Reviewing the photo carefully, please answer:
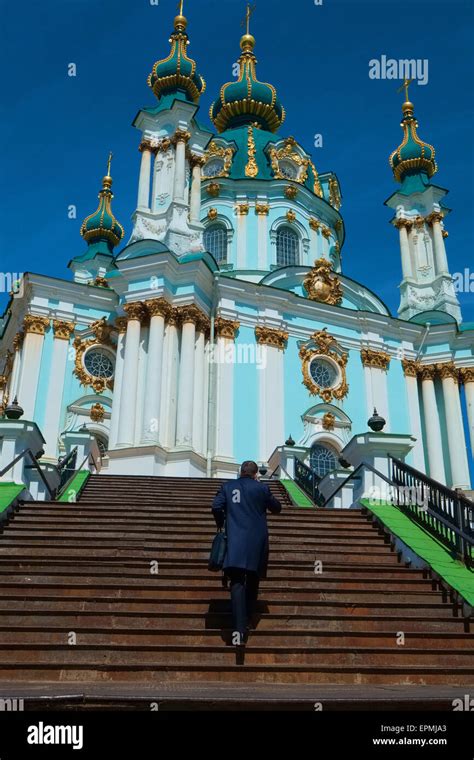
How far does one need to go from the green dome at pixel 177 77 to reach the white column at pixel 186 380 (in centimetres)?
1081

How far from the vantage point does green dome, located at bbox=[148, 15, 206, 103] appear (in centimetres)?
2989

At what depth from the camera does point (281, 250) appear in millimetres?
33094

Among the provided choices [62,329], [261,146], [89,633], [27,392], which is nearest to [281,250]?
[261,146]

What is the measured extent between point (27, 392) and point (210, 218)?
12.6m

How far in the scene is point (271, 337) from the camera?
27250 millimetres

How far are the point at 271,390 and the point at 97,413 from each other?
624 cm

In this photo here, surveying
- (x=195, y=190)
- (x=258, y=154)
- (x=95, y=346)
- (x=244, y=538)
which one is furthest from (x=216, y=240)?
(x=244, y=538)

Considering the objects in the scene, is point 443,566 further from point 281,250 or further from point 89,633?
point 281,250

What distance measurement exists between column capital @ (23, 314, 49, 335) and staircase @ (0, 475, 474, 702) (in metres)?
16.2

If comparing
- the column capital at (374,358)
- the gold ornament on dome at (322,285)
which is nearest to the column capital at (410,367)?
the column capital at (374,358)

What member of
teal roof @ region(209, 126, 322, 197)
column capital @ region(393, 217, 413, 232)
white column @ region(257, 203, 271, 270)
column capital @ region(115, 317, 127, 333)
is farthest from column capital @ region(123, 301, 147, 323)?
column capital @ region(393, 217, 413, 232)

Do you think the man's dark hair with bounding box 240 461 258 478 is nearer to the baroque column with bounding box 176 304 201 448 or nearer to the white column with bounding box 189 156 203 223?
the baroque column with bounding box 176 304 201 448

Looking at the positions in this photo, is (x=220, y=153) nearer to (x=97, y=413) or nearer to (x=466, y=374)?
(x=466, y=374)

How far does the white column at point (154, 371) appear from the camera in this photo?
74.5ft
